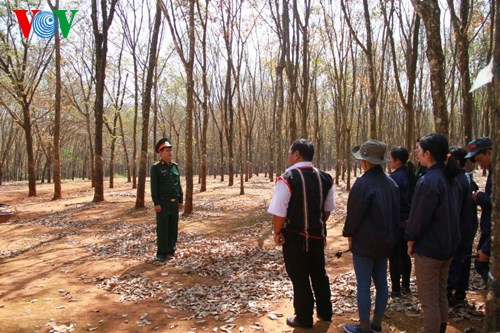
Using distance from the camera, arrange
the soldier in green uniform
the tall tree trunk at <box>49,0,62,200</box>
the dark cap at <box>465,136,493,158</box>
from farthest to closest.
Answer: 1. the tall tree trunk at <box>49,0,62,200</box>
2. the soldier in green uniform
3. the dark cap at <box>465,136,493,158</box>

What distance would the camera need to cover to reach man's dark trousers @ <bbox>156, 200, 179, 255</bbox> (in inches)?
268

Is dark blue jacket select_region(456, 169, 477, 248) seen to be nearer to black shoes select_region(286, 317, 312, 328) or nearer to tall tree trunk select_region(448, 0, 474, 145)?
black shoes select_region(286, 317, 312, 328)

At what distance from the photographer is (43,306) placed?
471cm

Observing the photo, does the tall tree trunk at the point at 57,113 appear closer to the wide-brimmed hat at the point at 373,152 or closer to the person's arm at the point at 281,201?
the person's arm at the point at 281,201

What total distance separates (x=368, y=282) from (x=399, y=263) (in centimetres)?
126

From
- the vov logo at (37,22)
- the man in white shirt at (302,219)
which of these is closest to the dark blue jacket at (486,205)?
the man in white shirt at (302,219)

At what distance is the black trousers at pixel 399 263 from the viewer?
447cm

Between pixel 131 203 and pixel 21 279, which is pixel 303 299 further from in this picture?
pixel 131 203

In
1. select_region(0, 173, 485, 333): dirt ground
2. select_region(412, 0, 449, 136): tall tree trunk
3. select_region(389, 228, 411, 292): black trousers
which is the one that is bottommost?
select_region(0, 173, 485, 333): dirt ground

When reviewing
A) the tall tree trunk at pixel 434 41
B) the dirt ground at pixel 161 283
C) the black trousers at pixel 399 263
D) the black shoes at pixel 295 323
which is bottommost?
the dirt ground at pixel 161 283

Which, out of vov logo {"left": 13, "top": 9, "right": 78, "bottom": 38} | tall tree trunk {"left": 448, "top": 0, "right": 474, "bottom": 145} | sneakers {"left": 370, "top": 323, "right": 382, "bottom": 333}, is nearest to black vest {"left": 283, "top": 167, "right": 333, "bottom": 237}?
sneakers {"left": 370, "top": 323, "right": 382, "bottom": 333}

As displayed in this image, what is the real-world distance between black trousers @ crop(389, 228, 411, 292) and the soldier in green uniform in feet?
13.7

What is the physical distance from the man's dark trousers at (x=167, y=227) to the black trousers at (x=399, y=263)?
412 cm

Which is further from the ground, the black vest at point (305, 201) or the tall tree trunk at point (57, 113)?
the tall tree trunk at point (57, 113)
